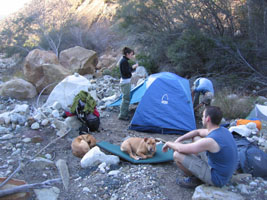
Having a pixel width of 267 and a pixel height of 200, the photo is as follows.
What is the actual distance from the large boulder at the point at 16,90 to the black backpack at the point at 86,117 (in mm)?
5819

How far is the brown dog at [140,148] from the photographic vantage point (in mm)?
3941

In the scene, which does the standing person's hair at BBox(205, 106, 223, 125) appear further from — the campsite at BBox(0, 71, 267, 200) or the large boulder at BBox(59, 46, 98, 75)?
the large boulder at BBox(59, 46, 98, 75)

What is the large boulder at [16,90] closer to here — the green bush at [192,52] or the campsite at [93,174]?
the campsite at [93,174]

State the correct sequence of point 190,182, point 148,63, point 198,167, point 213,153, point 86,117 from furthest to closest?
point 148,63 → point 86,117 → point 190,182 → point 198,167 → point 213,153

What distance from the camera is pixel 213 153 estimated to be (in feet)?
9.13

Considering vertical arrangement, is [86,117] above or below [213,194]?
below

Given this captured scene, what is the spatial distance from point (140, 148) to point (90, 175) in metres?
0.87

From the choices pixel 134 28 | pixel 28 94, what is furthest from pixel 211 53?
pixel 28 94

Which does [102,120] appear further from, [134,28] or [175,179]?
[134,28]

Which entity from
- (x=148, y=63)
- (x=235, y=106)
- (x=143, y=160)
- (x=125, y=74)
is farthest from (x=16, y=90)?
(x=235, y=106)

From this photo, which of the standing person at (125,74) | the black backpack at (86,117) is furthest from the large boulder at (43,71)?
the black backpack at (86,117)

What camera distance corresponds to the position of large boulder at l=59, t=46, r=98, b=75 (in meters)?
13.4

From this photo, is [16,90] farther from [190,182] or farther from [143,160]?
[190,182]

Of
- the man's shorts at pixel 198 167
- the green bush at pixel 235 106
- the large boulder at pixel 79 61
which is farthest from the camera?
the large boulder at pixel 79 61
